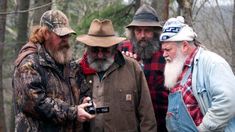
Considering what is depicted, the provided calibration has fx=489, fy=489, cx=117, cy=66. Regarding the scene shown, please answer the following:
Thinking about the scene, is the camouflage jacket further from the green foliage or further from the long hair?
the green foliage

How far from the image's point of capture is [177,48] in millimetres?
4461

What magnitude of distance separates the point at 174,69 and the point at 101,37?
2.94ft

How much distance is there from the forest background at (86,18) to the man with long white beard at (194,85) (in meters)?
1.59

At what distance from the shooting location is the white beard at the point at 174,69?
4.45 meters

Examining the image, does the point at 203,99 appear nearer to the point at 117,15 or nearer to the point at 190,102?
the point at 190,102

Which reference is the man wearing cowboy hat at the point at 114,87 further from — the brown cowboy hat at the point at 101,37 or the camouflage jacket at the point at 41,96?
the camouflage jacket at the point at 41,96

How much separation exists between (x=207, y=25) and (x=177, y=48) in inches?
789

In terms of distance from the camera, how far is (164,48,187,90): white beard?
445cm

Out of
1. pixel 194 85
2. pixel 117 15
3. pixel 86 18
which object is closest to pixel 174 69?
pixel 194 85

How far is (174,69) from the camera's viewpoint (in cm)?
450

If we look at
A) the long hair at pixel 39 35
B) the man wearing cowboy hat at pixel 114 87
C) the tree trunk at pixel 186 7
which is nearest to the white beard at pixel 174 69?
the man wearing cowboy hat at pixel 114 87

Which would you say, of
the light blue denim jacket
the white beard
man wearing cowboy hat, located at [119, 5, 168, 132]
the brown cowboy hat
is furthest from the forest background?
the light blue denim jacket

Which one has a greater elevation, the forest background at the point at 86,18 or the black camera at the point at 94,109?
the forest background at the point at 86,18

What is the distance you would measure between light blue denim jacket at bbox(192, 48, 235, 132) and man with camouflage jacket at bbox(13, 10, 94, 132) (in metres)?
1.03
